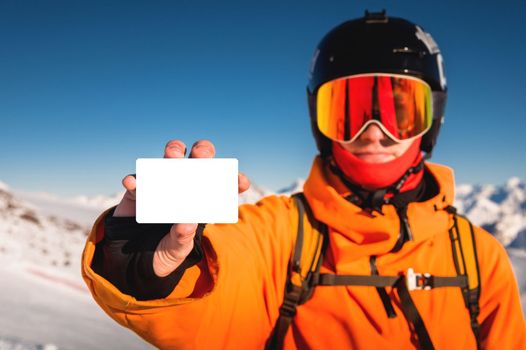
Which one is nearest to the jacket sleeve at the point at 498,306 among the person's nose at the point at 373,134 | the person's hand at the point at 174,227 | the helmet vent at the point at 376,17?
the person's nose at the point at 373,134

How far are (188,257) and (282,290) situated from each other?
0.64m

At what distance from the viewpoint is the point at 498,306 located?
1835 millimetres

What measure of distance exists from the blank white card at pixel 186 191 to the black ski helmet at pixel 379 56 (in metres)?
1.34

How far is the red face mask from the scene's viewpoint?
201 centimetres

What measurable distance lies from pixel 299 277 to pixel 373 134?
3.17ft

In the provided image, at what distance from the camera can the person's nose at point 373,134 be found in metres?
2.13

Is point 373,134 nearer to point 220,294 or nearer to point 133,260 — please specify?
point 220,294

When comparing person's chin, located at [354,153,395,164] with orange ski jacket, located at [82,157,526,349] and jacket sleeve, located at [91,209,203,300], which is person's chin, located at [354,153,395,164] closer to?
orange ski jacket, located at [82,157,526,349]

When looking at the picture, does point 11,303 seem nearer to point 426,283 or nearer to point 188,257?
point 188,257

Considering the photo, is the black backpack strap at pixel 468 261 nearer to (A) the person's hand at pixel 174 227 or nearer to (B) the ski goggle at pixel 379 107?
(B) the ski goggle at pixel 379 107

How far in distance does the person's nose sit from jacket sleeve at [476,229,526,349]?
0.80 meters

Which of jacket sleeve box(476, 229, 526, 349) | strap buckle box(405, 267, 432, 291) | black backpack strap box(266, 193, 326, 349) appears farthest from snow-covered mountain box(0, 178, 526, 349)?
jacket sleeve box(476, 229, 526, 349)

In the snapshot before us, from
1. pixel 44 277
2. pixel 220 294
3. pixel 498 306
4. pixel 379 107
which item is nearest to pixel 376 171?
pixel 379 107

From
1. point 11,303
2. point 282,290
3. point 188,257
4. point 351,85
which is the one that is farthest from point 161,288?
point 11,303
